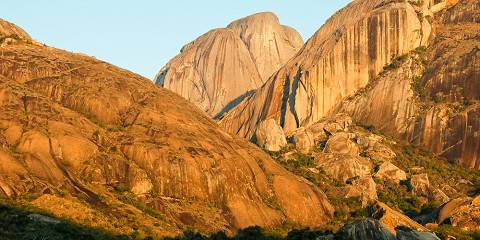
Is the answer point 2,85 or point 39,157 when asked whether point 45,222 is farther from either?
Answer: point 2,85

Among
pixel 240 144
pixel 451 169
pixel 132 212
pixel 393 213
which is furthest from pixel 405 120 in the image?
pixel 132 212

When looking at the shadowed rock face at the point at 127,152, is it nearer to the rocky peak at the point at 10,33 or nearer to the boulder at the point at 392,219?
the rocky peak at the point at 10,33

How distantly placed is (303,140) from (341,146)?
816 cm

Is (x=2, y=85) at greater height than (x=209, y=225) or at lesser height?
greater

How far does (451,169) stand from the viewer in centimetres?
18000

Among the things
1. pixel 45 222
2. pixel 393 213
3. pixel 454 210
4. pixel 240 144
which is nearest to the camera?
pixel 45 222

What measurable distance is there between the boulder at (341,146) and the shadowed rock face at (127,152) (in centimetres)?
3588

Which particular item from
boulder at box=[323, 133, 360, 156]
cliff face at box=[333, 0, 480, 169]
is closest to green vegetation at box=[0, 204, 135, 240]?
boulder at box=[323, 133, 360, 156]

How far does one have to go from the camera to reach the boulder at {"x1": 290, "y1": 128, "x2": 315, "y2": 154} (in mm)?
187525

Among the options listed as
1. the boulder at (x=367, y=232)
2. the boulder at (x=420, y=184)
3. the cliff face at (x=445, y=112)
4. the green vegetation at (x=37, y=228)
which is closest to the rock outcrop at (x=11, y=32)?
the green vegetation at (x=37, y=228)

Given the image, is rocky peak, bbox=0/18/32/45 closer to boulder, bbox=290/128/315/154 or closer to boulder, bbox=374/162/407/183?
boulder, bbox=290/128/315/154

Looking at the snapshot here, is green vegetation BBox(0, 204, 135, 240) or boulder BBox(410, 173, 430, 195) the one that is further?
boulder BBox(410, 173, 430, 195)

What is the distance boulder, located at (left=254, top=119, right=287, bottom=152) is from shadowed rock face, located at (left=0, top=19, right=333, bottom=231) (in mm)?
35284

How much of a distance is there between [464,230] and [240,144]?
121 ft
